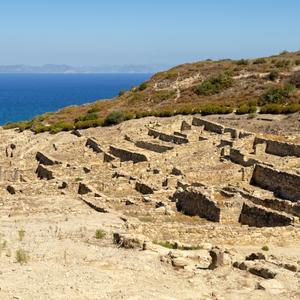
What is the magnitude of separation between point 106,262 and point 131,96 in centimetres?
5452

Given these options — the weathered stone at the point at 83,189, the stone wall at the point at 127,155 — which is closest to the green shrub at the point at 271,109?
the stone wall at the point at 127,155

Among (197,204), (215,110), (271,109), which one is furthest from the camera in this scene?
(215,110)

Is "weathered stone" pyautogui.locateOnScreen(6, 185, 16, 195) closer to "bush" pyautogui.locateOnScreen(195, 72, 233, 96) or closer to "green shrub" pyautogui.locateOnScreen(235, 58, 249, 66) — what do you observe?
"bush" pyautogui.locateOnScreen(195, 72, 233, 96)

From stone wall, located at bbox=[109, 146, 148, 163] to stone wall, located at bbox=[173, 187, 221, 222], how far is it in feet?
30.1

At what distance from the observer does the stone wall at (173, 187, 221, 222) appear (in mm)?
19391

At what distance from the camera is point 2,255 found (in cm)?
1316

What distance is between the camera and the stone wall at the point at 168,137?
3509 cm

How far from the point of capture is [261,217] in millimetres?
18641

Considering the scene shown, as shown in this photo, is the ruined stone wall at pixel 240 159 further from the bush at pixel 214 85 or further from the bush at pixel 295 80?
the bush at pixel 214 85

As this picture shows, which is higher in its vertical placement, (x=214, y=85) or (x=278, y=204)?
(x=214, y=85)

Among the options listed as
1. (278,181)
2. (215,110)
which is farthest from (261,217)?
(215,110)

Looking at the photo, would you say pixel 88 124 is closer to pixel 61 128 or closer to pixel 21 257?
pixel 61 128

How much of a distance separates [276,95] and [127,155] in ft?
70.0

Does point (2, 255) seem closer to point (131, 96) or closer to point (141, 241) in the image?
point (141, 241)
